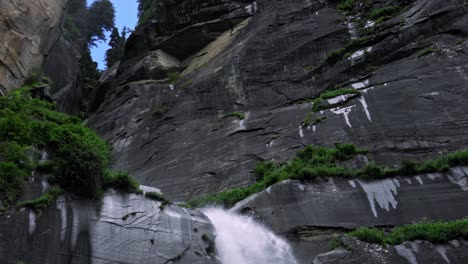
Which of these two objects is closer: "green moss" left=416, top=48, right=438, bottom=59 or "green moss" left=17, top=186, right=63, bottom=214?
"green moss" left=17, top=186, right=63, bottom=214

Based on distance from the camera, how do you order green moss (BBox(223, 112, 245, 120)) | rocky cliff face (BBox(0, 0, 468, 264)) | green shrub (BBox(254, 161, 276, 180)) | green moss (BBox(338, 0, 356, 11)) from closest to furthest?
1. rocky cliff face (BBox(0, 0, 468, 264))
2. green shrub (BBox(254, 161, 276, 180))
3. green moss (BBox(223, 112, 245, 120))
4. green moss (BBox(338, 0, 356, 11))

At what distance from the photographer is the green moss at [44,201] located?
11.5 meters

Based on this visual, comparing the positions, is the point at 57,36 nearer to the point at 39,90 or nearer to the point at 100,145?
the point at 39,90

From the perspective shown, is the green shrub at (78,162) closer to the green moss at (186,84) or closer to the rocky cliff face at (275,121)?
the rocky cliff face at (275,121)

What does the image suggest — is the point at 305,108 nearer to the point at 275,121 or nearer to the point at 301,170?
the point at 275,121

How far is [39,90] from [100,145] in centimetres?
857

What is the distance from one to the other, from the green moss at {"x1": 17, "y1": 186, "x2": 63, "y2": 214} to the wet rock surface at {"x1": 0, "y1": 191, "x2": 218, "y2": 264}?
0.13 m

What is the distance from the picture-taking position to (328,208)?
14.6 metres

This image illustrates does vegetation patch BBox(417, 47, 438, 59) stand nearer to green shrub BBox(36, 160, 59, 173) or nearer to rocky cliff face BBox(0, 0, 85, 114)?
green shrub BBox(36, 160, 59, 173)

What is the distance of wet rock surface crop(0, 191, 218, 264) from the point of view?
11.0 meters

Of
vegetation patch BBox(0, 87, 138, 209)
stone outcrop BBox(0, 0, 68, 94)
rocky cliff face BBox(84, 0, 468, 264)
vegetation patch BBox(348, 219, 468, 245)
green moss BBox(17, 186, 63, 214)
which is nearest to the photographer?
green moss BBox(17, 186, 63, 214)

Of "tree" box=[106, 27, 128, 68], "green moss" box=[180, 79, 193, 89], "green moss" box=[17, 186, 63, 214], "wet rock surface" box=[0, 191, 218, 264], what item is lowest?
"wet rock surface" box=[0, 191, 218, 264]

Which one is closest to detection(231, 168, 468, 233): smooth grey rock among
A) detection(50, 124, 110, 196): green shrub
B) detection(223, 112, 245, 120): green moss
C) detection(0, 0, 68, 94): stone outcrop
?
detection(50, 124, 110, 196): green shrub

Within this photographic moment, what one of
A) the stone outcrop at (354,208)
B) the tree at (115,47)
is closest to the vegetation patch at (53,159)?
the stone outcrop at (354,208)
